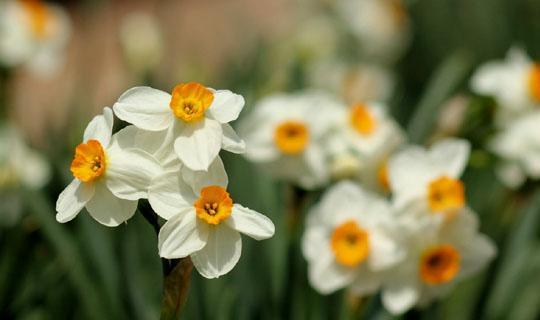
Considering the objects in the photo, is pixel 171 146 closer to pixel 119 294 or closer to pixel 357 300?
pixel 357 300

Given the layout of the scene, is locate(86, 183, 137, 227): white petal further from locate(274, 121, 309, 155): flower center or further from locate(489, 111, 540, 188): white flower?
locate(489, 111, 540, 188): white flower

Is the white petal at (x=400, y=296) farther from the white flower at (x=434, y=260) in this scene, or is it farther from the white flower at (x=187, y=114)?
the white flower at (x=187, y=114)

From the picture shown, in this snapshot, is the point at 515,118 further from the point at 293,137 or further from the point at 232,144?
the point at 232,144

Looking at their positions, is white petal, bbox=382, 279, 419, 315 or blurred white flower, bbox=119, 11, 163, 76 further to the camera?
blurred white flower, bbox=119, 11, 163, 76

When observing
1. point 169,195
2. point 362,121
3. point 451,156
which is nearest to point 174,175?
point 169,195

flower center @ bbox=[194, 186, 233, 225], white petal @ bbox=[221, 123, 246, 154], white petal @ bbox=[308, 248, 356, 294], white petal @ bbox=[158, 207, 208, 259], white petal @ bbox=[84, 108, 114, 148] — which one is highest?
white petal @ bbox=[221, 123, 246, 154]

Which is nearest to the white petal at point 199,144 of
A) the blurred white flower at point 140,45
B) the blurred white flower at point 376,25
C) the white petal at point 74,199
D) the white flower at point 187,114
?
the white flower at point 187,114

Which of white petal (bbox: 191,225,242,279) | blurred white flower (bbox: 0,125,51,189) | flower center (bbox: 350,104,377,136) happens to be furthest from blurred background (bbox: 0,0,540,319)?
white petal (bbox: 191,225,242,279)
